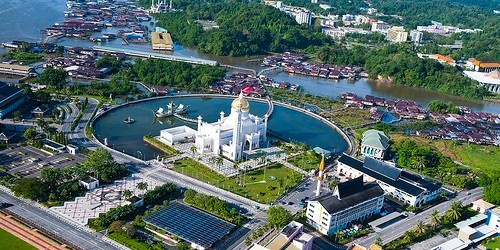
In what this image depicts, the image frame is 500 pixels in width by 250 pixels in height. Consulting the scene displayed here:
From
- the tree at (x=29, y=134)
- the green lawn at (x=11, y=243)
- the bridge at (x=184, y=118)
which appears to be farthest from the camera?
the bridge at (x=184, y=118)

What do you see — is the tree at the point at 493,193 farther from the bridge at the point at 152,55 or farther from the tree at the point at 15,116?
the bridge at the point at 152,55

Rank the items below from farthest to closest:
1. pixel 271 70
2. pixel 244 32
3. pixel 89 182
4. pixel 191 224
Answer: pixel 244 32 < pixel 271 70 < pixel 89 182 < pixel 191 224

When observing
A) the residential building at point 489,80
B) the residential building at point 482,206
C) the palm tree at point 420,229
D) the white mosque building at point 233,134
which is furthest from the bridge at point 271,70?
the palm tree at point 420,229

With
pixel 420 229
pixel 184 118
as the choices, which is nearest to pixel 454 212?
pixel 420 229

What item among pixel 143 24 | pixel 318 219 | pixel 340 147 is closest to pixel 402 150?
pixel 340 147

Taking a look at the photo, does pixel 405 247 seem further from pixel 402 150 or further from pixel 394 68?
pixel 394 68

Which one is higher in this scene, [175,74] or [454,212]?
[175,74]

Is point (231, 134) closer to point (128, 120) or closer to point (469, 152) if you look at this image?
point (128, 120)
